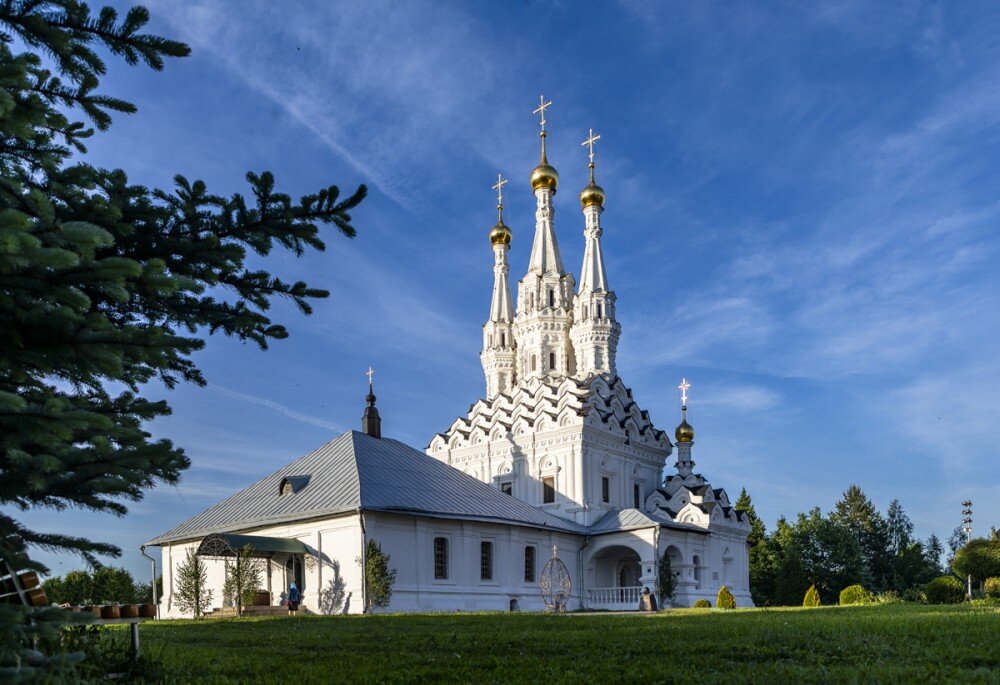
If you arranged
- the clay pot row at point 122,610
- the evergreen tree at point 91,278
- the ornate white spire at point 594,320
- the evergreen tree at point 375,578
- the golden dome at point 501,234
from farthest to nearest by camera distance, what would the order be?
1. the golden dome at point 501,234
2. the ornate white spire at point 594,320
3. the evergreen tree at point 375,578
4. the clay pot row at point 122,610
5. the evergreen tree at point 91,278

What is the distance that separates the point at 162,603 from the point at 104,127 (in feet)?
96.8

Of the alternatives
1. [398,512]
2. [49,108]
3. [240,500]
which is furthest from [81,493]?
[240,500]

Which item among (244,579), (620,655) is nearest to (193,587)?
(244,579)

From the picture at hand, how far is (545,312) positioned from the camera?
46719mm

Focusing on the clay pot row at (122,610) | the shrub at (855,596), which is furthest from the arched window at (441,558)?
the clay pot row at (122,610)

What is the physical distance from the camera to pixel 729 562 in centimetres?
4325

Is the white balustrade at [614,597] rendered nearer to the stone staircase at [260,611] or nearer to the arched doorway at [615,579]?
the arched doorway at [615,579]

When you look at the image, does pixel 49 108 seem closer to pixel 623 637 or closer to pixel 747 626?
pixel 623 637

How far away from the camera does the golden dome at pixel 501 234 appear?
5194cm

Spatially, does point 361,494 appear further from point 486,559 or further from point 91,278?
point 91,278

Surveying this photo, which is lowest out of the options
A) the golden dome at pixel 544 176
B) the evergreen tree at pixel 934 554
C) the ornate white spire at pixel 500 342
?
the evergreen tree at pixel 934 554

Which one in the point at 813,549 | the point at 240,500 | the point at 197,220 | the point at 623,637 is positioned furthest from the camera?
the point at 813,549

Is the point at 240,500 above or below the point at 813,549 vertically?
above

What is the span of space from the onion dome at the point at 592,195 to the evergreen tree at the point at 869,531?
31.6m
